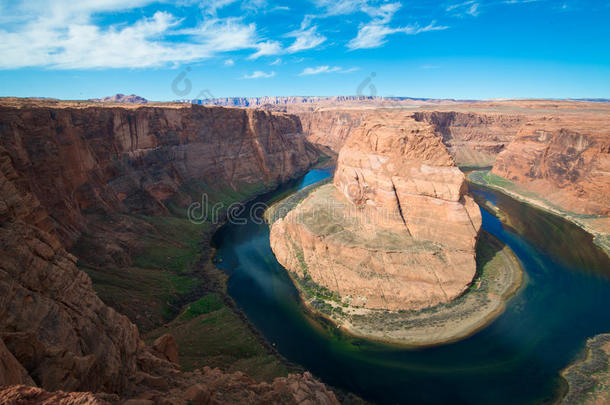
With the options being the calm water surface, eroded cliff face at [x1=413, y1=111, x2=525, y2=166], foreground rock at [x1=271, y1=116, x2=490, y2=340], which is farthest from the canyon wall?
the calm water surface

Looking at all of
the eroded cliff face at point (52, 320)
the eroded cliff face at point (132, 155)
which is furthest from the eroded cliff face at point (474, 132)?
the eroded cliff face at point (52, 320)

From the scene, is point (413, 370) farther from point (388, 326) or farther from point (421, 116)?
point (421, 116)

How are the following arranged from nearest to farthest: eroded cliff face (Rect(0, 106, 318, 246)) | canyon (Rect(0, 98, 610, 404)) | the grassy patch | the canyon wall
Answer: canyon (Rect(0, 98, 610, 404)) → the grassy patch → eroded cliff face (Rect(0, 106, 318, 246)) → the canyon wall

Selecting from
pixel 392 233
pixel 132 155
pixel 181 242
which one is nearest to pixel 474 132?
pixel 392 233

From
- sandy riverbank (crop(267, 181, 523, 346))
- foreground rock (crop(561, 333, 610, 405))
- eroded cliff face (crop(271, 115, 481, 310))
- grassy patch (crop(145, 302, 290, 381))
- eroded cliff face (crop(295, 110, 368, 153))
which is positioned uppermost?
eroded cliff face (crop(295, 110, 368, 153))

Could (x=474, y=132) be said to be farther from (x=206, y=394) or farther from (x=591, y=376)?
(x=206, y=394)

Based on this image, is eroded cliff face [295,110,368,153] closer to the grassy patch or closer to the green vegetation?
the green vegetation

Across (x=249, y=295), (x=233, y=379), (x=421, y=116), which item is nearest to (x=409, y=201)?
(x=249, y=295)
